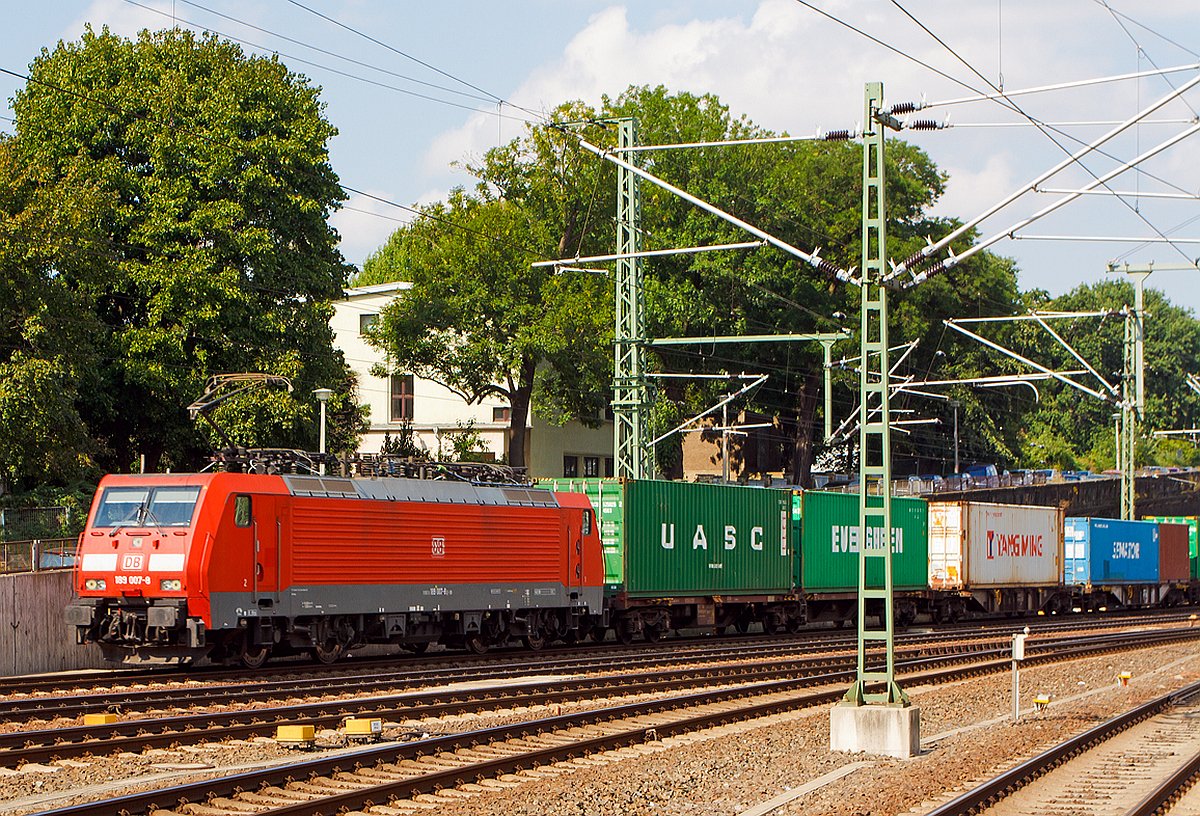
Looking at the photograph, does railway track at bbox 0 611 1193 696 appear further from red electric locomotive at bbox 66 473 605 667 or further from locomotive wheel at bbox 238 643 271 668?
red electric locomotive at bbox 66 473 605 667

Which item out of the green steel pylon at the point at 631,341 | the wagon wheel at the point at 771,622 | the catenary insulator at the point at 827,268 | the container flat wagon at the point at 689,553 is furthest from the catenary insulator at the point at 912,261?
the wagon wheel at the point at 771,622

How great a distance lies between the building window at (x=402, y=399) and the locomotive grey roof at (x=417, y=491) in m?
33.1

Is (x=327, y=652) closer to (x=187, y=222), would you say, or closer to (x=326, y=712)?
(x=326, y=712)

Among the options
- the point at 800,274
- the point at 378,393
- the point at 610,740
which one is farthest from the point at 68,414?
the point at 800,274

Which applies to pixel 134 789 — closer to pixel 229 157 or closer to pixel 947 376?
pixel 229 157

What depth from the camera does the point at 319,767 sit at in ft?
→ 42.9

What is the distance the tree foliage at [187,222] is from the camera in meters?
38.3

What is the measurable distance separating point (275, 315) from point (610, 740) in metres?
26.5

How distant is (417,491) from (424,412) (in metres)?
36.0

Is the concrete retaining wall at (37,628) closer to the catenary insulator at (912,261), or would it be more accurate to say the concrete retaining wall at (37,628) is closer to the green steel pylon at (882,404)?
the green steel pylon at (882,404)

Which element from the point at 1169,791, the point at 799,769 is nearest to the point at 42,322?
the point at 799,769

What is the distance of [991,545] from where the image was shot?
4234cm

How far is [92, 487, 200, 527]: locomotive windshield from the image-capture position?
21547mm

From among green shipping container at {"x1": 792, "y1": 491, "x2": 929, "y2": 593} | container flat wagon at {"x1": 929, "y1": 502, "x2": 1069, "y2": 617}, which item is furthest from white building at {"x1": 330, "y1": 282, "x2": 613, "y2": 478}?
green shipping container at {"x1": 792, "y1": 491, "x2": 929, "y2": 593}
